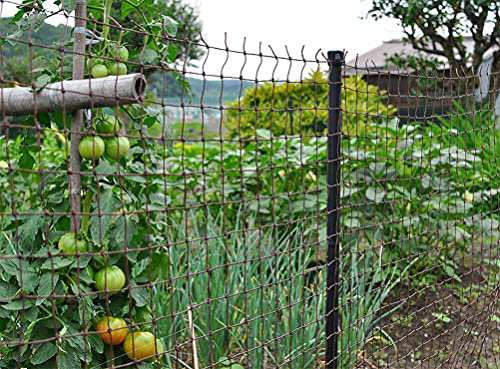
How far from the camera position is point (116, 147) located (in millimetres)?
1428

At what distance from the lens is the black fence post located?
1.98m

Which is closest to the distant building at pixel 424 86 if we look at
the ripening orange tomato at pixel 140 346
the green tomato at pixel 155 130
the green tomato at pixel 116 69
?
the green tomato at pixel 155 130

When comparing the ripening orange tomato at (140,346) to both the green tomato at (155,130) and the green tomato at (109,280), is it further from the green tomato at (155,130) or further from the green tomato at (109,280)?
the green tomato at (155,130)

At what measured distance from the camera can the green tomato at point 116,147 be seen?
56.1 inches

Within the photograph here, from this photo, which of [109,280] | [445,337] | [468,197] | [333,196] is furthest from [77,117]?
[468,197]

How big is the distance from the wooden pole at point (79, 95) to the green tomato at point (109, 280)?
39 cm

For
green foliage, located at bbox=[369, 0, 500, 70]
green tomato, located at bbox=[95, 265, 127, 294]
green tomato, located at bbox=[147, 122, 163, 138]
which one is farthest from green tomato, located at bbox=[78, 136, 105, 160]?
green foliage, located at bbox=[369, 0, 500, 70]

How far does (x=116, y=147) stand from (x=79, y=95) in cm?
15

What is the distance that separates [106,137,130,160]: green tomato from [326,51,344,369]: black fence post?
75cm

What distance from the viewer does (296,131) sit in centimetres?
600

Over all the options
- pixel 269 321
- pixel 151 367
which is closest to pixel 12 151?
pixel 269 321

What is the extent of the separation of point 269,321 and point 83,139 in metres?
1.11

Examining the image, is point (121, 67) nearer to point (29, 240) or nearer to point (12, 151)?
point (29, 240)

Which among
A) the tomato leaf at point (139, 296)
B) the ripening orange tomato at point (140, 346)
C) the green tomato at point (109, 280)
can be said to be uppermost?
the green tomato at point (109, 280)
